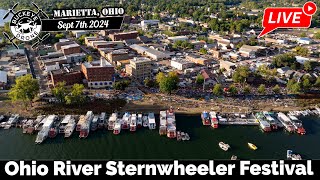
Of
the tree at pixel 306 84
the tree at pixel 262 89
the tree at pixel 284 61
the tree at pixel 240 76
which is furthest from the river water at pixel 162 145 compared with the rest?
the tree at pixel 284 61

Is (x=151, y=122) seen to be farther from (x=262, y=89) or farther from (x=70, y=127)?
(x=262, y=89)

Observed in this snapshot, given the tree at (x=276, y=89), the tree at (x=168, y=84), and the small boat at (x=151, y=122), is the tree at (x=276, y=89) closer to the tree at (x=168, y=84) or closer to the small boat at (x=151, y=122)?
the tree at (x=168, y=84)

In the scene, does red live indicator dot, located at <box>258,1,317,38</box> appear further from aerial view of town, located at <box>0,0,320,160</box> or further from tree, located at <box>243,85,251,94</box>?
tree, located at <box>243,85,251,94</box>

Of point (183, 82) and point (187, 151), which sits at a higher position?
point (183, 82)

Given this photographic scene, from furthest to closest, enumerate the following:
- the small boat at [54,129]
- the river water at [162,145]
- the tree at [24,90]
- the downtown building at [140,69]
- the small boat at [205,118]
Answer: the downtown building at [140,69]
the tree at [24,90]
the small boat at [205,118]
the small boat at [54,129]
the river water at [162,145]

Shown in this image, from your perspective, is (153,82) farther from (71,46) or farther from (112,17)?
(71,46)

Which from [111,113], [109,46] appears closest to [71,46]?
[109,46]
